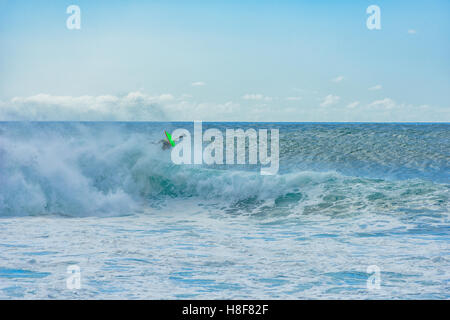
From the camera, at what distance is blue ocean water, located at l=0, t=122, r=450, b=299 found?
20.6 feet

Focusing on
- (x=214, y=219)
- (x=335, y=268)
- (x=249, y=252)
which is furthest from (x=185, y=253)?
(x=214, y=219)

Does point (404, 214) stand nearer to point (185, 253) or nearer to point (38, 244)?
point (185, 253)

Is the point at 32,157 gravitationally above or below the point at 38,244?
above

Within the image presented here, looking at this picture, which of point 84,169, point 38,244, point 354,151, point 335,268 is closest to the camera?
point 335,268

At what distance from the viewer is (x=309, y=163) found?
20781 mm

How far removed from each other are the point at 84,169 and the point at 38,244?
7229 millimetres

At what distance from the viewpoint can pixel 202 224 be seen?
10.9 m

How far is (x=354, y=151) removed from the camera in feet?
77.5

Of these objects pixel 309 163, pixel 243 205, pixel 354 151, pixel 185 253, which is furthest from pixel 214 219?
pixel 354 151

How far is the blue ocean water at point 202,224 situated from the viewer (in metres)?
6.27

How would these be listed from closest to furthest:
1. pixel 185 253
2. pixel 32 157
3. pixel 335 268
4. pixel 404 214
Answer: pixel 335 268 < pixel 185 253 < pixel 404 214 < pixel 32 157

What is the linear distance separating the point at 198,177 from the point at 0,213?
19.5 ft

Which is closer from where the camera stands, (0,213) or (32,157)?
(0,213)

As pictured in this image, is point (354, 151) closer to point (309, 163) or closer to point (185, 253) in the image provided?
point (309, 163)
